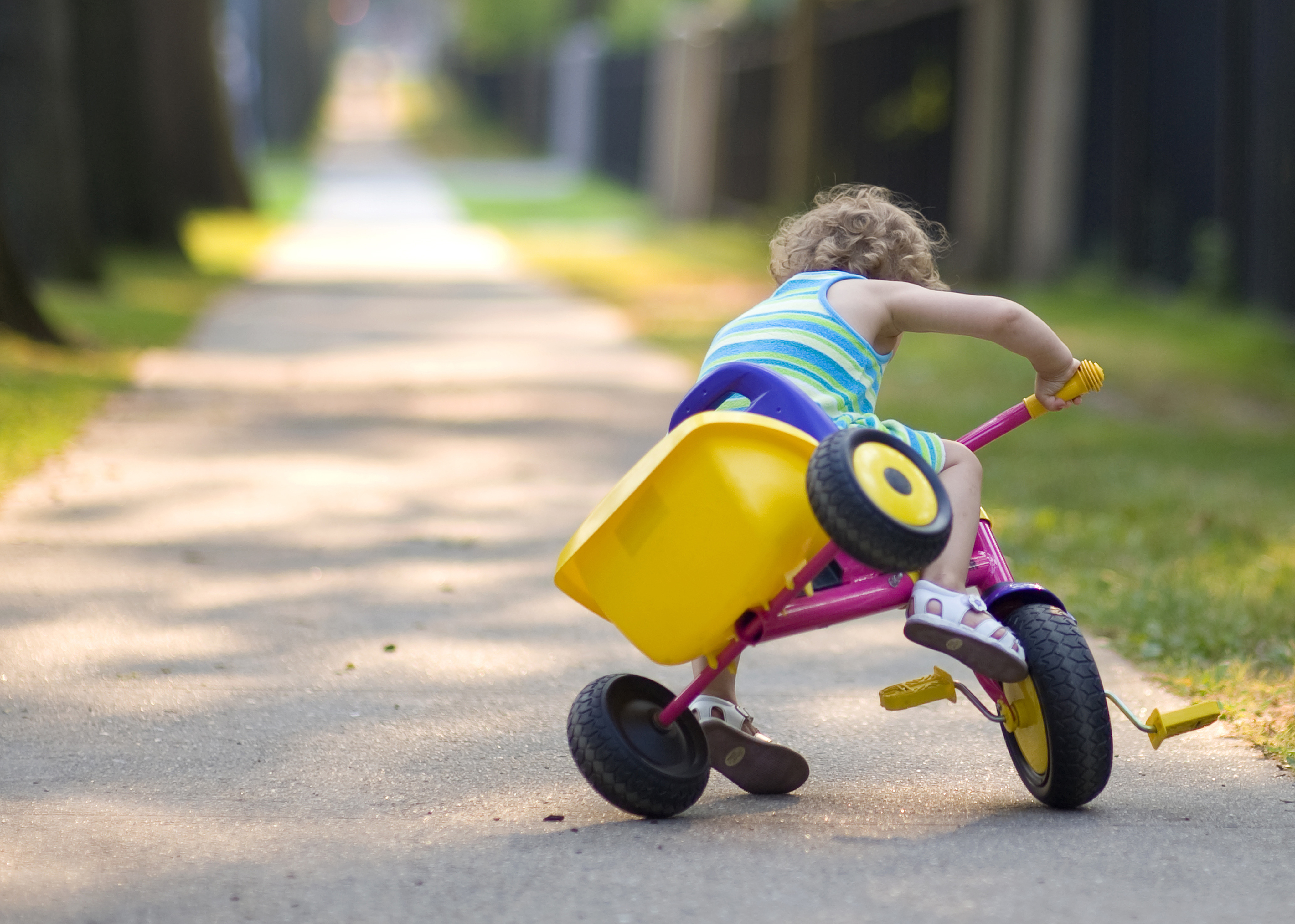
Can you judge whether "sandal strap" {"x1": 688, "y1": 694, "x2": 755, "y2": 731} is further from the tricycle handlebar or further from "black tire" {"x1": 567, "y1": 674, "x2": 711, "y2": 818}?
the tricycle handlebar

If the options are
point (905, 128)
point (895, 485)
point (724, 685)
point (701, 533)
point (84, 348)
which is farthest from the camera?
point (905, 128)

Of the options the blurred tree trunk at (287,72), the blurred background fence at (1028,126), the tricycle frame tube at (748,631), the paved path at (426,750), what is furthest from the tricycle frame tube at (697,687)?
the blurred tree trunk at (287,72)

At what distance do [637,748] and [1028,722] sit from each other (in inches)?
30.5

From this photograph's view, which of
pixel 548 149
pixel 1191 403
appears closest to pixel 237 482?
pixel 1191 403

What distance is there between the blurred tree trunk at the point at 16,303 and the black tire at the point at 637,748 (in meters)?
6.74

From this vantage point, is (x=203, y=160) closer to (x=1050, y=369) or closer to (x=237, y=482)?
(x=237, y=482)

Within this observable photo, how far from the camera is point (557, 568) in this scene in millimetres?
3137

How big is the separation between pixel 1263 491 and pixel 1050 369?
3.82m

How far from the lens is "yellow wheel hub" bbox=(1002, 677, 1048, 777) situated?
3.25 meters

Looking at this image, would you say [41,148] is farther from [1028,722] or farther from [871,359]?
[1028,722]

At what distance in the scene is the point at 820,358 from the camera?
3.30m

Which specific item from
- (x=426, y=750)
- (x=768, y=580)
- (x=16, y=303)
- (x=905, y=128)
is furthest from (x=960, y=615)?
(x=905, y=128)

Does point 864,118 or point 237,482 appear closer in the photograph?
point 237,482

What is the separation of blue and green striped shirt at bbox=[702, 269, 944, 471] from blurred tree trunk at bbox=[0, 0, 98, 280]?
8.54 metres
